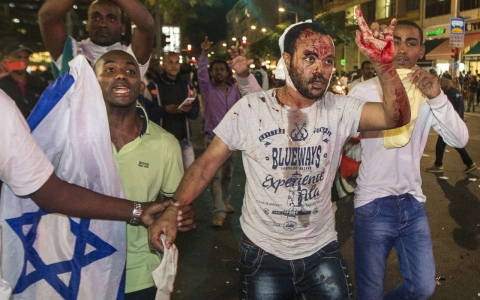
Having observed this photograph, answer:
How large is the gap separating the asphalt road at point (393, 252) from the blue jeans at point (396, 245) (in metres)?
1.52

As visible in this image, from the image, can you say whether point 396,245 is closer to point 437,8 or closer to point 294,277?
point 294,277

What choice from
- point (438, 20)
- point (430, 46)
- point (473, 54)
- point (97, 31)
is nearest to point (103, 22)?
point (97, 31)

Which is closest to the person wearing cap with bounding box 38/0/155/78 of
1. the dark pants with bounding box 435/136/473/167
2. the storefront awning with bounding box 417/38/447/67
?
the dark pants with bounding box 435/136/473/167

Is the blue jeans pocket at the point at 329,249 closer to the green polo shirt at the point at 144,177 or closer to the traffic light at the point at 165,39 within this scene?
the green polo shirt at the point at 144,177

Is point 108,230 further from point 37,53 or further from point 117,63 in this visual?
point 37,53

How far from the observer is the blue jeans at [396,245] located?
3.50 meters

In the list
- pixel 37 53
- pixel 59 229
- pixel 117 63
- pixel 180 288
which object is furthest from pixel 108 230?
pixel 37 53

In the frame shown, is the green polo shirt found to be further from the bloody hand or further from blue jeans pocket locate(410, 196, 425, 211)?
blue jeans pocket locate(410, 196, 425, 211)

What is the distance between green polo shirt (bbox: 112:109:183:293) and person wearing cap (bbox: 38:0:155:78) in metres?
1.05

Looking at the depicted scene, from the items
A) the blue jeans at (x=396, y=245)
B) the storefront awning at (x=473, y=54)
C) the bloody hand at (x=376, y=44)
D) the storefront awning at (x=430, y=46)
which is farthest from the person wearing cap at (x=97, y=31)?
the storefront awning at (x=430, y=46)

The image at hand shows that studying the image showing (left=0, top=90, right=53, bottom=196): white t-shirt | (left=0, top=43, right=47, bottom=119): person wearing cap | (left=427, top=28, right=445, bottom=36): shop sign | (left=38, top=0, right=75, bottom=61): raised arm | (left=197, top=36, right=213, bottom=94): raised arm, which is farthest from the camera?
(left=427, top=28, right=445, bottom=36): shop sign

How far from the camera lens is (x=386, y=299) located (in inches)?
150

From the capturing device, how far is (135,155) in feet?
10.0

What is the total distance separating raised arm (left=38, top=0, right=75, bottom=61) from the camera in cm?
360
